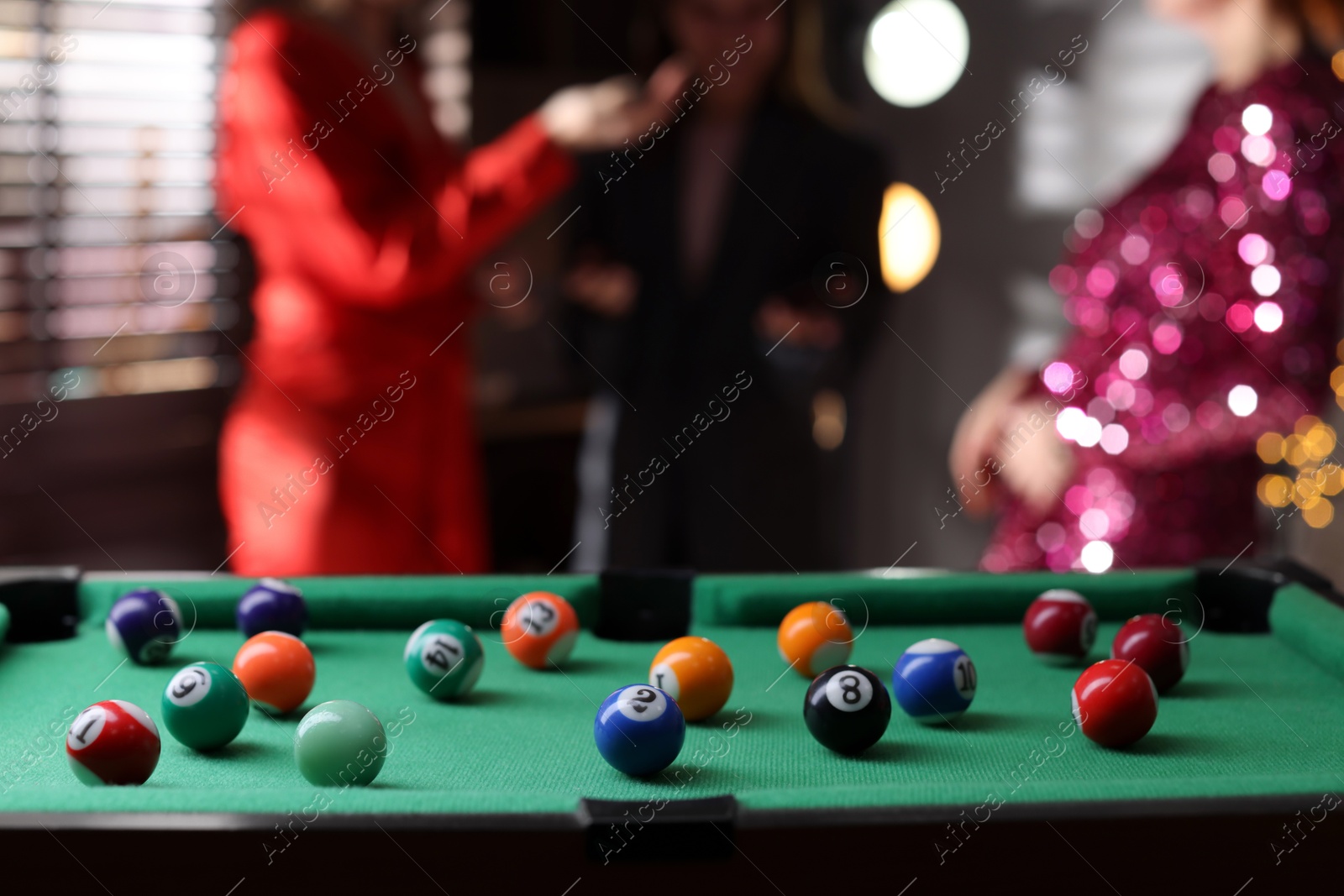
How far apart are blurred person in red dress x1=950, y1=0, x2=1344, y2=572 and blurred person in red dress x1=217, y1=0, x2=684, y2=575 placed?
1431mm

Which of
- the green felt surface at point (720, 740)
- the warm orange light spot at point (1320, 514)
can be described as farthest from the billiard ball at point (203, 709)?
the warm orange light spot at point (1320, 514)

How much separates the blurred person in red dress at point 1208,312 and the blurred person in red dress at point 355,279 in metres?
1.43

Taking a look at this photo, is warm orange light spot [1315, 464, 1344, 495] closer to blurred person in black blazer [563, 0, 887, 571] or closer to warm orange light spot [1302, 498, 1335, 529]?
warm orange light spot [1302, 498, 1335, 529]

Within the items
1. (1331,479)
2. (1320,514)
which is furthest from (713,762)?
(1320,514)

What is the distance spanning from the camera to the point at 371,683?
150 centimetres

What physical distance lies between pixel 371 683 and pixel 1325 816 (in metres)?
1.07

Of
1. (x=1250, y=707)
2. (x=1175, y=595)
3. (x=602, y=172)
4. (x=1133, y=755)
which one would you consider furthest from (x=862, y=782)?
(x=602, y=172)

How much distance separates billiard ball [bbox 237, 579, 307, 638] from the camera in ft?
5.33

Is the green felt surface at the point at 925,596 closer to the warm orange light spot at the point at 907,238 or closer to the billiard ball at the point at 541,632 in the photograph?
the billiard ball at the point at 541,632

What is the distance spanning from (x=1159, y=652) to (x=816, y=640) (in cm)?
42

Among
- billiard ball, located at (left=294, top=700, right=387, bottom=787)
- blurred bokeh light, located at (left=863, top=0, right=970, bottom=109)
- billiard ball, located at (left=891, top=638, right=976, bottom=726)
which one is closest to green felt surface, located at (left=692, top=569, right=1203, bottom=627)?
billiard ball, located at (left=891, top=638, right=976, bottom=726)

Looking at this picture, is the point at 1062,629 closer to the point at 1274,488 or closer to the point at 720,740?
the point at 720,740

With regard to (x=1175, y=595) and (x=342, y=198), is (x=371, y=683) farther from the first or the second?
(x=342, y=198)

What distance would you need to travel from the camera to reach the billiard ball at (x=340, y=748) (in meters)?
1.11
